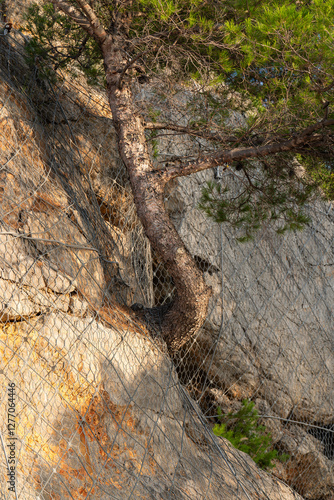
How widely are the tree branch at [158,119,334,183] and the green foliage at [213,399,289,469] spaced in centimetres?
183

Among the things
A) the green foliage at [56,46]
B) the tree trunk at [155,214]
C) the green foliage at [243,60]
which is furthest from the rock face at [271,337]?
the green foliage at [56,46]

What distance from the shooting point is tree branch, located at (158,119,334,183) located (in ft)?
7.72

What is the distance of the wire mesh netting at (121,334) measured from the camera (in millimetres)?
2037

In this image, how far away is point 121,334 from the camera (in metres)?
2.46

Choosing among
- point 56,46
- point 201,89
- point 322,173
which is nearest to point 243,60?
point 201,89

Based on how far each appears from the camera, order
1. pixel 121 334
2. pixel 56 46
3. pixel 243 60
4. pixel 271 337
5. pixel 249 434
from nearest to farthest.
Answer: pixel 243 60 < pixel 121 334 < pixel 56 46 < pixel 249 434 < pixel 271 337

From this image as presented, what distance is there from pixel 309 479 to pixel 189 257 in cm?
215

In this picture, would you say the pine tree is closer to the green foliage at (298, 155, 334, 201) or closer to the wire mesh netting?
the green foliage at (298, 155, 334, 201)

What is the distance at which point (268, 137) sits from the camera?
251 centimetres

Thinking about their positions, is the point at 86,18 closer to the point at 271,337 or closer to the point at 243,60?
the point at 243,60

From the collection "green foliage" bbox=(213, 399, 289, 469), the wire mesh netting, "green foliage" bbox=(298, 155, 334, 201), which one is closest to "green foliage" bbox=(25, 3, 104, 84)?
the wire mesh netting

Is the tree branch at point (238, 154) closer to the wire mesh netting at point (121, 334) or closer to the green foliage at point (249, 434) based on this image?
the wire mesh netting at point (121, 334)

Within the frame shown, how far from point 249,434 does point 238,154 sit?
2080 millimetres

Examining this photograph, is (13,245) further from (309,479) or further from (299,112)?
(309,479)
